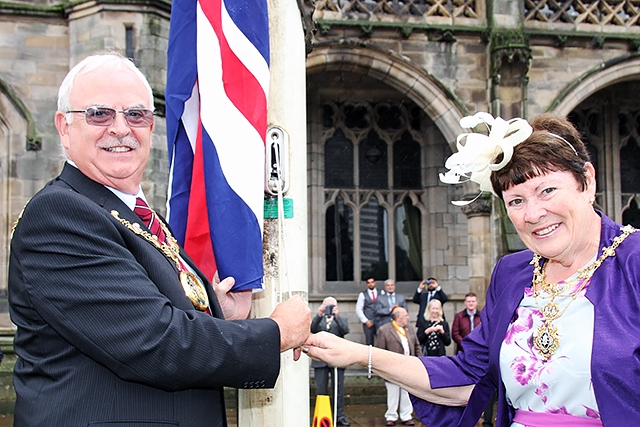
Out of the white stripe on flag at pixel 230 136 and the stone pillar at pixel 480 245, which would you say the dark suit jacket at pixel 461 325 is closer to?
the stone pillar at pixel 480 245

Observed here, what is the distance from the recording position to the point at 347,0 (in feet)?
36.0

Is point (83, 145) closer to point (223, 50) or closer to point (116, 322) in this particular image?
point (116, 322)

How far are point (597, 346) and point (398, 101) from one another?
37.7 ft

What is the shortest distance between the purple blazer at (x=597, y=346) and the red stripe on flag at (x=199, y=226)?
0.83m

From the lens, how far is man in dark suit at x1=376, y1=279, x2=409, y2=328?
1048 cm

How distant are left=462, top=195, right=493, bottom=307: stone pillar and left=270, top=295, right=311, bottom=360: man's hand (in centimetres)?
917

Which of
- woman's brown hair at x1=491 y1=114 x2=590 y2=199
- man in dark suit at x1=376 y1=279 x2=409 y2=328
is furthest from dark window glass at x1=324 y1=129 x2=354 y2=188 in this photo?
woman's brown hair at x1=491 y1=114 x2=590 y2=199

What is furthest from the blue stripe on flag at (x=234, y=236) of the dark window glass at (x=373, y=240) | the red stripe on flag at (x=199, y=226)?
the dark window glass at (x=373, y=240)

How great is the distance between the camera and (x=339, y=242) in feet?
42.8

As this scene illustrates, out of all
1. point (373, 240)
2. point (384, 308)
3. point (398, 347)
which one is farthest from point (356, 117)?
point (398, 347)

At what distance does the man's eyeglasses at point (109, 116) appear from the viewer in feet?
6.26

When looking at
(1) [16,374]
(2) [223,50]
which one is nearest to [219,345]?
(1) [16,374]

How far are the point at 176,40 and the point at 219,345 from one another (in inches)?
57.0

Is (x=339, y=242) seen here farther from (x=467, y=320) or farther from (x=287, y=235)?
(x=287, y=235)
